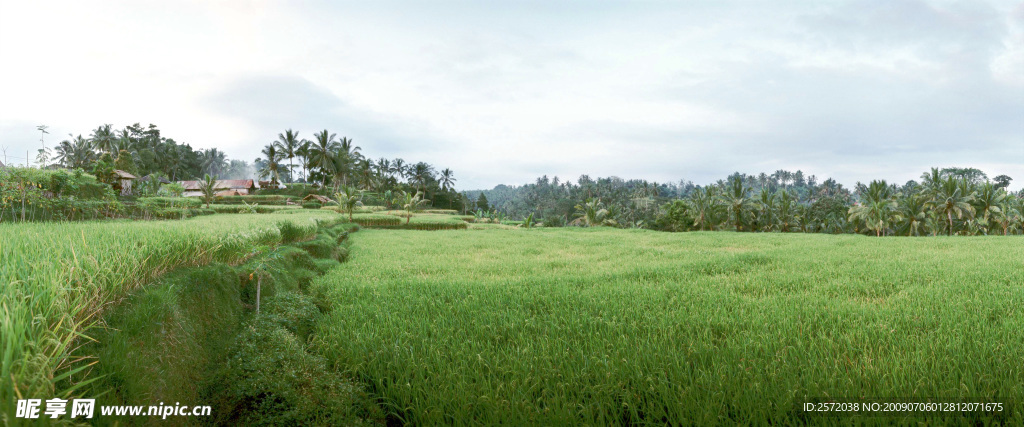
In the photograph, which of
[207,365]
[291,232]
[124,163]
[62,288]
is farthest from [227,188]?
[62,288]

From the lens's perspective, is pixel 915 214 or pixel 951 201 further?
pixel 915 214

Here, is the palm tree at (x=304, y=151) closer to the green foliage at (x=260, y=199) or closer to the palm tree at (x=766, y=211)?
the green foliage at (x=260, y=199)

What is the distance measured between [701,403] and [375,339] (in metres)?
2.81

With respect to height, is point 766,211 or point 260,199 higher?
point 260,199

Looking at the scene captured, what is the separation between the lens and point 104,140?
1865 inches

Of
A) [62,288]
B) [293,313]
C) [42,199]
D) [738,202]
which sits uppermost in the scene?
[738,202]

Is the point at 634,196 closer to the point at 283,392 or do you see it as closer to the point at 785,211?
the point at 785,211

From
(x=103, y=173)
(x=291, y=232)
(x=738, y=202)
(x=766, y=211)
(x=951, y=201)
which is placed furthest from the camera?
(x=766, y=211)

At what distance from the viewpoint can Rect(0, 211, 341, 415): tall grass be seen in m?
1.83

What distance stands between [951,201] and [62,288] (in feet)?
126

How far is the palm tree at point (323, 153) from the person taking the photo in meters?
51.3

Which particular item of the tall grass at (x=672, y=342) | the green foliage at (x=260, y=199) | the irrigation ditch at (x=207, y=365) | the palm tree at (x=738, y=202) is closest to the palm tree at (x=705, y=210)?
the palm tree at (x=738, y=202)

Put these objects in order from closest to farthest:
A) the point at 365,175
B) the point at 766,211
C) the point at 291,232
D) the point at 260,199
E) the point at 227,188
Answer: the point at 291,232 < the point at 766,211 < the point at 260,199 < the point at 227,188 < the point at 365,175

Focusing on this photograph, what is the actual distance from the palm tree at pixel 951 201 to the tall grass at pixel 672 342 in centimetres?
2698
